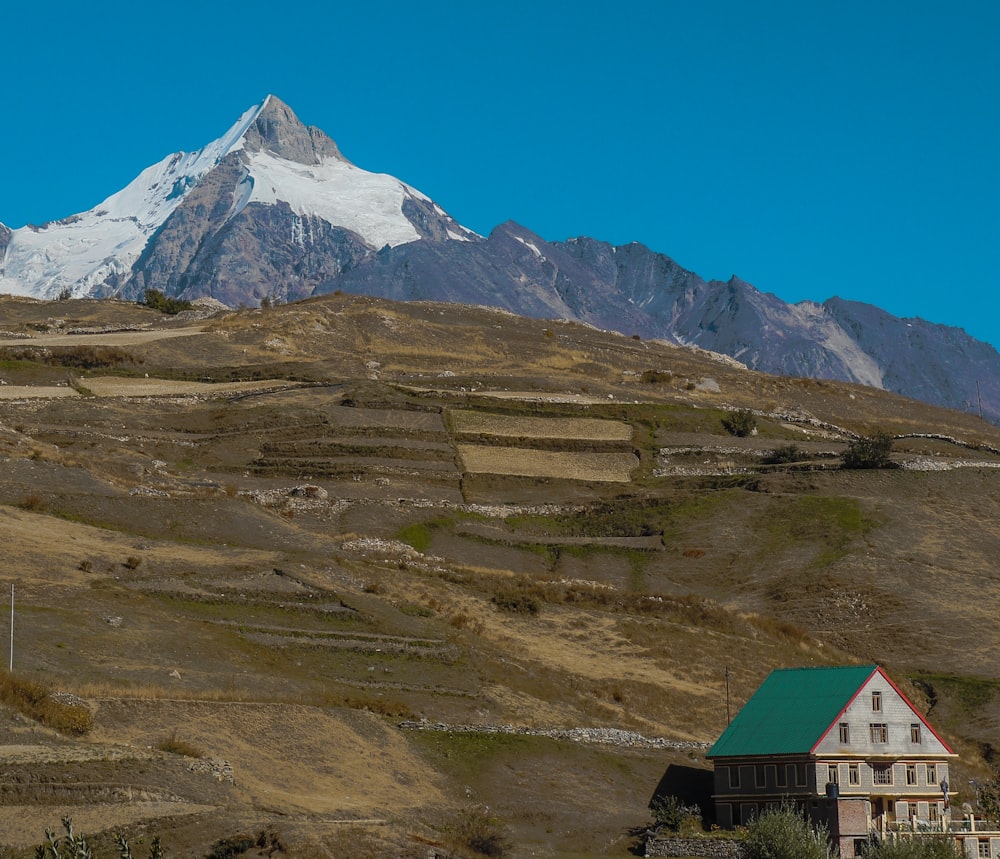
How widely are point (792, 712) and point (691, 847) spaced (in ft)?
22.7

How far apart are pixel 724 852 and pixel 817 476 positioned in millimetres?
51295

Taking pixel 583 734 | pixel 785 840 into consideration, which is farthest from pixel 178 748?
pixel 583 734

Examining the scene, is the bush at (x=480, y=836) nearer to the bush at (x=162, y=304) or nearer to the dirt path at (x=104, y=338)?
the dirt path at (x=104, y=338)

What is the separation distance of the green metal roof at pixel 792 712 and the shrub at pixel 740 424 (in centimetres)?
6082

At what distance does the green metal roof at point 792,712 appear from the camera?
50.7 m

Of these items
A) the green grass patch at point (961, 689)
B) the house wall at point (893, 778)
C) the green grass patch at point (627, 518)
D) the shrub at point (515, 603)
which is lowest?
the house wall at point (893, 778)

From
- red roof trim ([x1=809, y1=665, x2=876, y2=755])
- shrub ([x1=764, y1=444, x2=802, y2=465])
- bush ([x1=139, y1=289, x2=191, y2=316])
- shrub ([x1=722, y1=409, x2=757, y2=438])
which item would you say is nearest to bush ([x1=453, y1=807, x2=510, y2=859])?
red roof trim ([x1=809, y1=665, x2=876, y2=755])

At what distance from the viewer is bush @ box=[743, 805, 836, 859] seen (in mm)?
40537

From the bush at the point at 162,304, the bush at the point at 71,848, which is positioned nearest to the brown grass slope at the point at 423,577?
the bush at the point at 71,848

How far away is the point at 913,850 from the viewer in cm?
3947

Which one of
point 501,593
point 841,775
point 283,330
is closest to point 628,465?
point 501,593

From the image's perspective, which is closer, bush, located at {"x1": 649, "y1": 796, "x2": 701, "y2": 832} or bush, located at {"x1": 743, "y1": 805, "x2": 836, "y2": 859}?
bush, located at {"x1": 743, "y1": 805, "x2": 836, "y2": 859}

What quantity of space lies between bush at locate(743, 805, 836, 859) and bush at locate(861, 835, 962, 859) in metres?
1.29

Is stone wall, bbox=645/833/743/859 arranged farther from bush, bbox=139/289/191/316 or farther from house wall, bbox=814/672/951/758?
bush, bbox=139/289/191/316
